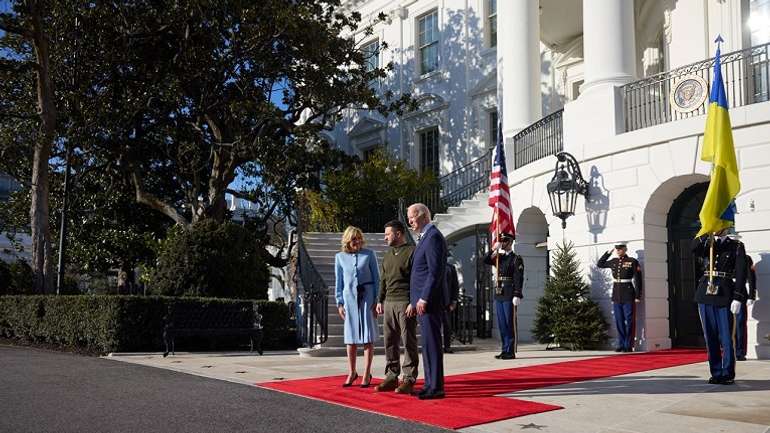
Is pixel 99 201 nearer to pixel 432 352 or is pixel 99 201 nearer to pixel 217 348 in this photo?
pixel 217 348

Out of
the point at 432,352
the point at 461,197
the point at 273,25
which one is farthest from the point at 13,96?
the point at 432,352

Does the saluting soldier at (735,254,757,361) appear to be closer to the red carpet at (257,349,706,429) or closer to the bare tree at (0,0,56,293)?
the red carpet at (257,349,706,429)

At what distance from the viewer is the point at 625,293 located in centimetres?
1334

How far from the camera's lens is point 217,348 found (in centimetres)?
Result: 1487

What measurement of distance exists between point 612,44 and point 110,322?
36.6 feet

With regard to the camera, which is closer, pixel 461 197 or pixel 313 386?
pixel 313 386

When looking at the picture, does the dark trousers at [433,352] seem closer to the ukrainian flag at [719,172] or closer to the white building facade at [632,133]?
the ukrainian flag at [719,172]

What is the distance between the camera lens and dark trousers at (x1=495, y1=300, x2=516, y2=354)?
483 inches

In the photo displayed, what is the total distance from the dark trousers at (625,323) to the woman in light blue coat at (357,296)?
6.77 meters

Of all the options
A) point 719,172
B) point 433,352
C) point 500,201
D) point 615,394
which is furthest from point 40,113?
point 615,394

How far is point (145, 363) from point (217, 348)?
333 cm

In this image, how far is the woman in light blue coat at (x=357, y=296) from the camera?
26.9 ft

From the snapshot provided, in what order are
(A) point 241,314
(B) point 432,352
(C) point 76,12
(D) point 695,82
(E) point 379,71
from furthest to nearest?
1. (E) point 379,71
2. (C) point 76,12
3. (A) point 241,314
4. (D) point 695,82
5. (B) point 432,352

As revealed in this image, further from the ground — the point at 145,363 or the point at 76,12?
the point at 76,12
